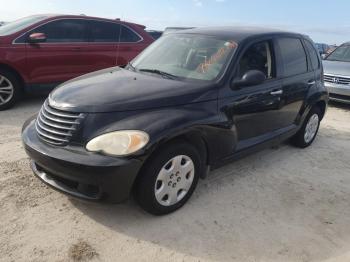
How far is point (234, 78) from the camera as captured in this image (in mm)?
3719

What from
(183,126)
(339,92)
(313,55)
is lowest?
(339,92)

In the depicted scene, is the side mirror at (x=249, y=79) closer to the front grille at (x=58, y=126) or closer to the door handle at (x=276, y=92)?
the door handle at (x=276, y=92)

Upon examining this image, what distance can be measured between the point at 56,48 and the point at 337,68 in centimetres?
649

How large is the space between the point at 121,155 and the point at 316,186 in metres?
2.56

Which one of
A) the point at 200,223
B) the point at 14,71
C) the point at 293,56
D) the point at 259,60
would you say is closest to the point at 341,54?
the point at 293,56

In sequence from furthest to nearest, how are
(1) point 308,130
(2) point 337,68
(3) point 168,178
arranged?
1. (2) point 337,68
2. (1) point 308,130
3. (3) point 168,178

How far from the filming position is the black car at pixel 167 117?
288 cm

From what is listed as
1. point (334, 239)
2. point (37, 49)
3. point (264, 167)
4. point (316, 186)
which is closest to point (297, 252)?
point (334, 239)

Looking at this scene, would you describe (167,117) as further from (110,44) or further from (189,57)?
(110,44)

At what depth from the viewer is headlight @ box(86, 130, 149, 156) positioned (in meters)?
2.83

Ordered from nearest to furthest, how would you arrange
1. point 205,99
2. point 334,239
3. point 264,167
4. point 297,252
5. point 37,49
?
point 297,252 < point 334,239 < point 205,99 < point 264,167 < point 37,49

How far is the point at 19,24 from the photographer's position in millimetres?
6559

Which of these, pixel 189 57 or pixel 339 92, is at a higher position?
pixel 189 57

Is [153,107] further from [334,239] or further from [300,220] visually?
[334,239]
